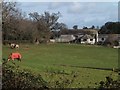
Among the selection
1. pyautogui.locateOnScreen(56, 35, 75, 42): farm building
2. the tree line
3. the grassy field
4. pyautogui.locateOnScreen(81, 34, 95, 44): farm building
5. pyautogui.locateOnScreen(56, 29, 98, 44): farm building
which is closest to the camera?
the grassy field

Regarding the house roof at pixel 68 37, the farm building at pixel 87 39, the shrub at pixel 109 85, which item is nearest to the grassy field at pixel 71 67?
the shrub at pixel 109 85

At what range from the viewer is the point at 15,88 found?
6535mm

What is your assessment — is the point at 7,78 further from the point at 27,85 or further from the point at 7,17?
the point at 7,17

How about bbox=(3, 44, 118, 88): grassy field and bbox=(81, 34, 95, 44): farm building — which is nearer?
bbox=(3, 44, 118, 88): grassy field

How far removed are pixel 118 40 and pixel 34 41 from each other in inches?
1272

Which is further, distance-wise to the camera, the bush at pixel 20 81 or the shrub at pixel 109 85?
the bush at pixel 20 81

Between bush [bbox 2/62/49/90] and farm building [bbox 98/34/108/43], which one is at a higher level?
bush [bbox 2/62/49/90]

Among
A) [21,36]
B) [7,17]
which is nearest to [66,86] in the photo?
[7,17]

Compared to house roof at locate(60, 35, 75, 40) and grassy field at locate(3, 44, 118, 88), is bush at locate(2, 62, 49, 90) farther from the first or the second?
house roof at locate(60, 35, 75, 40)

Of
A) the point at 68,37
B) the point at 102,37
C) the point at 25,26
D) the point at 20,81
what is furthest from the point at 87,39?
the point at 20,81

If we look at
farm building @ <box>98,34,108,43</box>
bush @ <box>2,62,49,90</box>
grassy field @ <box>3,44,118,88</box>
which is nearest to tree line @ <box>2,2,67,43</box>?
grassy field @ <box>3,44,118,88</box>

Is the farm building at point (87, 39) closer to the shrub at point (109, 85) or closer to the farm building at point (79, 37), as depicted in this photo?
the farm building at point (79, 37)

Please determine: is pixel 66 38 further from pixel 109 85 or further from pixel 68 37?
pixel 109 85

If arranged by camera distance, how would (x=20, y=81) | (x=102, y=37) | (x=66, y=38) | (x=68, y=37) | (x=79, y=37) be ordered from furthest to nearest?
(x=68, y=37) → (x=66, y=38) → (x=79, y=37) → (x=102, y=37) → (x=20, y=81)
